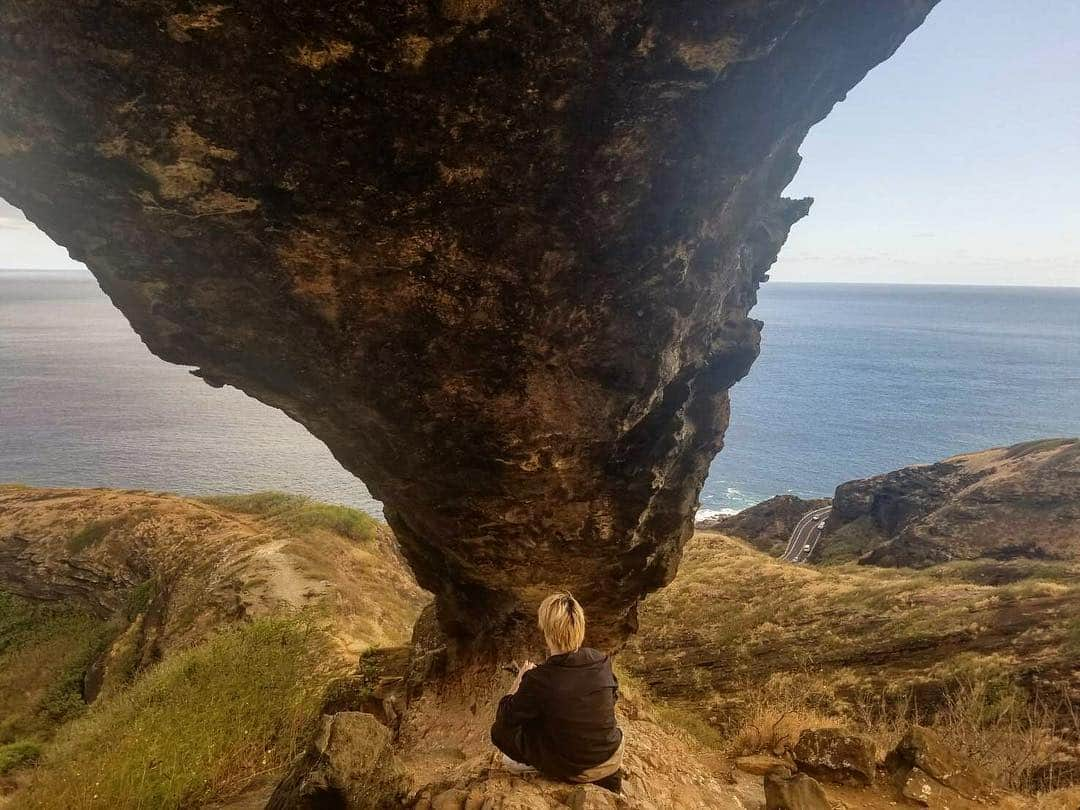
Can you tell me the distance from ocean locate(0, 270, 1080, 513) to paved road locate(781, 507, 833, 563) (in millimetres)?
11761

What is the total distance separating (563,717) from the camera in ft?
18.2

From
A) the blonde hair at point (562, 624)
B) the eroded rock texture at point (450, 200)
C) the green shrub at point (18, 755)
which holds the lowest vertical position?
the green shrub at point (18, 755)

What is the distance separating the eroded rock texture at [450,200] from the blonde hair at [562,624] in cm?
314

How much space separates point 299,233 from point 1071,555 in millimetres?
36199

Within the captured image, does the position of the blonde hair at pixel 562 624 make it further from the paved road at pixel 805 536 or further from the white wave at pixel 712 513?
the white wave at pixel 712 513

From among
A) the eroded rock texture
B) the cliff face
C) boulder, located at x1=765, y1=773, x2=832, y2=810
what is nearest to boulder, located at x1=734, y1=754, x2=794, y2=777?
boulder, located at x1=765, y1=773, x2=832, y2=810

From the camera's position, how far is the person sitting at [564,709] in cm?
541

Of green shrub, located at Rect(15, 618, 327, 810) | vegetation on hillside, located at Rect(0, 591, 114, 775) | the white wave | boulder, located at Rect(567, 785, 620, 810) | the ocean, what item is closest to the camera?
boulder, located at Rect(567, 785, 620, 810)

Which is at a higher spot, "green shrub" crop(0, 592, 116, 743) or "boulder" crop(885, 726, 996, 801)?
"boulder" crop(885, 726, 996, 801)

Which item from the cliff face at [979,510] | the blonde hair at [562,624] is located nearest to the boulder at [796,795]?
the blonde hair at [562,624]

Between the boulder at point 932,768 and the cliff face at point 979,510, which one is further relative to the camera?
the cliff face at point 979,510

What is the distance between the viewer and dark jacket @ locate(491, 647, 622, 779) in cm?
541

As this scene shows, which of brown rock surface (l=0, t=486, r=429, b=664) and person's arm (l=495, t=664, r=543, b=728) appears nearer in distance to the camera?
person's arm (l=495, t=664, r=543, b=728)

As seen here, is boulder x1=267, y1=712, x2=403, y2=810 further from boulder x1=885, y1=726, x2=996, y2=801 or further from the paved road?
the paved road
